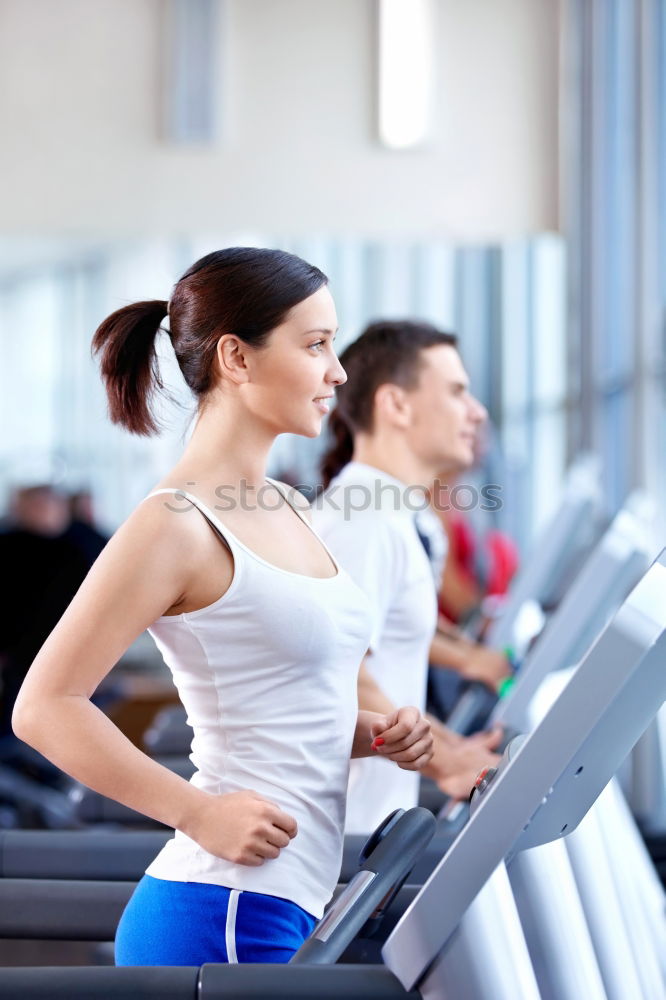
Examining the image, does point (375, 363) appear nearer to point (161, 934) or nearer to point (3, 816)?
point (161, 934)

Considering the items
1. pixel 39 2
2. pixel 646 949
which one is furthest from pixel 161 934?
pixel 39 2

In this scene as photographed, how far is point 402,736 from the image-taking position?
1.30 m

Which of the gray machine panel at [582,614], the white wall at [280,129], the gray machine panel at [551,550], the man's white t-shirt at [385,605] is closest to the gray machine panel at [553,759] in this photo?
the man's white t-shirt at [385,605]

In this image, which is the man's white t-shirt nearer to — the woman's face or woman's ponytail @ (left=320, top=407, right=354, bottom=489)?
woman's ponytail @ (left=320, top=407, right=354, bottom=489)

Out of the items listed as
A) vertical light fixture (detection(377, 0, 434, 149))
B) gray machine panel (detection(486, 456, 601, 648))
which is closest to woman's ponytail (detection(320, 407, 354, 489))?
gray machine panel (detection(486, 456, 601, 648))

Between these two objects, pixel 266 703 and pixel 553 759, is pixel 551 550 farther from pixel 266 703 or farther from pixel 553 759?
pixel 553 759

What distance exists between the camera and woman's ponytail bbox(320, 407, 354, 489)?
8.07ft

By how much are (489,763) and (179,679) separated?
60cm

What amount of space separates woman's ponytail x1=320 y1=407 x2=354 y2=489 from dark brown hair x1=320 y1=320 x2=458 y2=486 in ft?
0.22

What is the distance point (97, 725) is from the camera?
115 cm

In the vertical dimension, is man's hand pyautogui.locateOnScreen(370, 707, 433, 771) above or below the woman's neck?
below

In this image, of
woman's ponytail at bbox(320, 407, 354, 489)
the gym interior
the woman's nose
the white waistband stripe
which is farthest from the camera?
woman's ponytail at bbox(320, 407, 354, 489)

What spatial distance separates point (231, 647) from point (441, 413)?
113 cm

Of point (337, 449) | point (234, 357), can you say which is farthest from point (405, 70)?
point (234, 357)
